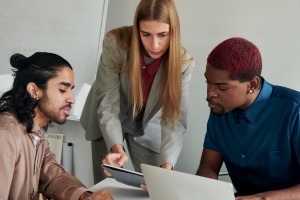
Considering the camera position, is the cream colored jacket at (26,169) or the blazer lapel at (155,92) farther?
the blazer lapel at (155,92)

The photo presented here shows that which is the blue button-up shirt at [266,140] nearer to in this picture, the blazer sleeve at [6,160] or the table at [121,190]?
the table at [121,190]

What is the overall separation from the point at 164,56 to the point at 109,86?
33 cm

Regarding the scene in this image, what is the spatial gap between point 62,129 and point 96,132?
1.12 metres

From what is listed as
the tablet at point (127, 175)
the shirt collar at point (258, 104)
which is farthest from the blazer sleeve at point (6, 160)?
the shirt collar at point (258, 104)

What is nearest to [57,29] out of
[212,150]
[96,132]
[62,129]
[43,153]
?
[62,129]

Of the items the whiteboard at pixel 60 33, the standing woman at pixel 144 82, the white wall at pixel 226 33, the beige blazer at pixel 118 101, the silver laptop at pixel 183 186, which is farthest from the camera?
the whiteboard at pixel 60 33

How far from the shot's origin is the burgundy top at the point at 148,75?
4.95ft

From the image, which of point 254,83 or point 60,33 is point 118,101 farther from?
point 60,33

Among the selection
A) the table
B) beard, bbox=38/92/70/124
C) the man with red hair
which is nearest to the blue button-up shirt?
the man with red hair

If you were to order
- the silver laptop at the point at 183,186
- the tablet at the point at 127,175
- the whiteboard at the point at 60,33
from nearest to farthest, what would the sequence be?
the silver laptop at the point at 183,186, the tablet at the point at 127,175, the whiteboard at the point at 60,33

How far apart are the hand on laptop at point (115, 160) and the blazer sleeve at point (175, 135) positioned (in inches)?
8.7

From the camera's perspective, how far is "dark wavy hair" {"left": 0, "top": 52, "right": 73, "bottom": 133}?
1.15m

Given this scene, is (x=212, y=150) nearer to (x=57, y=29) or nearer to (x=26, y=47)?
(x=57, y=29)

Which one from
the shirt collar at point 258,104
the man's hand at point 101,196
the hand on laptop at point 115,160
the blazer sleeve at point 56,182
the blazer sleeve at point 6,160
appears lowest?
the blazer sleeve at point 56,182
